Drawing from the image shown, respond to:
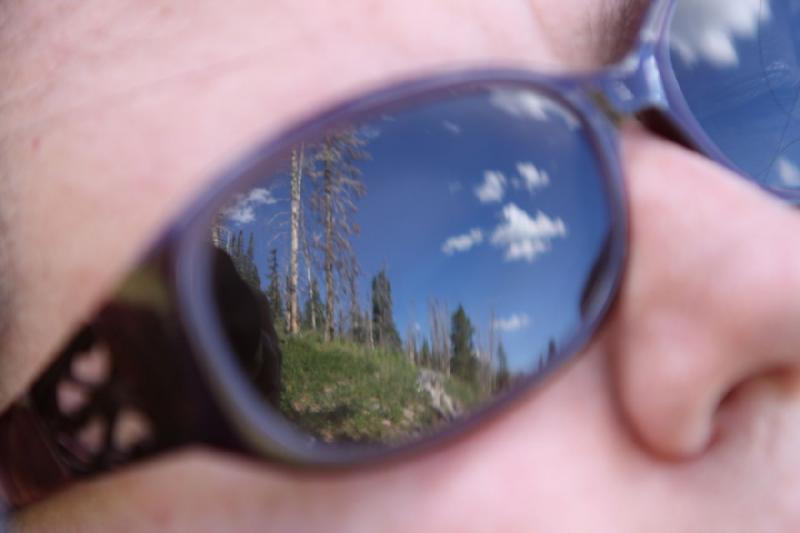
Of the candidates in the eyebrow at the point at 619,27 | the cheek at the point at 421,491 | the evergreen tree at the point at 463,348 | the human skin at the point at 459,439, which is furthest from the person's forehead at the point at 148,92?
the evergreen tree at the point at 463,348

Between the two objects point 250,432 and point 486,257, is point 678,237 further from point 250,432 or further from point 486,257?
point 250,432

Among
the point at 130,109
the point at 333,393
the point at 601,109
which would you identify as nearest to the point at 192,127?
the point at 130,109

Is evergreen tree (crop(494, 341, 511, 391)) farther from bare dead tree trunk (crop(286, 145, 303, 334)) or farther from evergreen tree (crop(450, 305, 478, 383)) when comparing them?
bare dead tree trunk (crop(286, 145, 303, 334))

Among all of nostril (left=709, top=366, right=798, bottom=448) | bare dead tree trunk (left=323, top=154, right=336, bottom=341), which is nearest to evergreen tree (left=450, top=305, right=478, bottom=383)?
bare dead tree trunk (left=323, top=154, right=336, bottom=341)

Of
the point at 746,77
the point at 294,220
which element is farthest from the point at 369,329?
the point at 746,77

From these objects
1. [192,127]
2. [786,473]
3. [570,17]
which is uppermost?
[192,127]

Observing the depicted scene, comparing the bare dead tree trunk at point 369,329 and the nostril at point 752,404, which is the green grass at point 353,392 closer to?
the bare dead tree trunk at point 369,329
